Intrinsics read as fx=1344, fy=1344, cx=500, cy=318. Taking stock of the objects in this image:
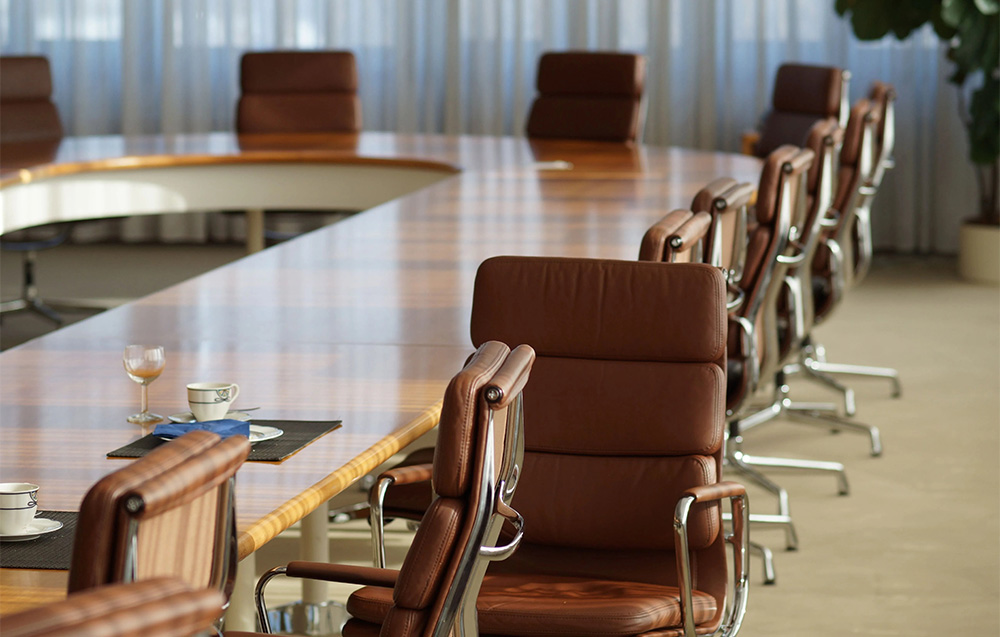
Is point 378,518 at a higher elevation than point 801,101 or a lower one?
lower

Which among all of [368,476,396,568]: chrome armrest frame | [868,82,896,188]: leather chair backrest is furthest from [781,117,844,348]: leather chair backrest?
[368,476,396,568]: chrome armrest frame

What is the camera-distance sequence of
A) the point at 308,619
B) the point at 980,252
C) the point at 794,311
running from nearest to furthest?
the point at 308,619
the point at 794,311
the point at 980,252

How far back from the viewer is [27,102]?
20.5ft

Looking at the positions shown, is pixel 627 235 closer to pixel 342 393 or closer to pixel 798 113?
pixel 342 393

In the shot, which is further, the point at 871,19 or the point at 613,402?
the point at 871,19

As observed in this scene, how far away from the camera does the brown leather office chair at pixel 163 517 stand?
1.10 metres

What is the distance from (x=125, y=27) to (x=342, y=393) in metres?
6.53

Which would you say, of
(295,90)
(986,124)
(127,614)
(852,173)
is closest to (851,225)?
(852,173)

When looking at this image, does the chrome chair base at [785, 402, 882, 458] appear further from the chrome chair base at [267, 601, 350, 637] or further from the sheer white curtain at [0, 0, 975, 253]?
the sheer white curtain at [0, 0, 975, 253]

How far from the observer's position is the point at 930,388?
513cm

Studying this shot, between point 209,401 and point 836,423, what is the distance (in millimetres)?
2817

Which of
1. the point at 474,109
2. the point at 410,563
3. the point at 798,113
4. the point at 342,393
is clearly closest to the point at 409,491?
the point at 342,393

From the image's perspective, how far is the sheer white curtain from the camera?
7.88m

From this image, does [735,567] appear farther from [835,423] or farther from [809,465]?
[835,423]
